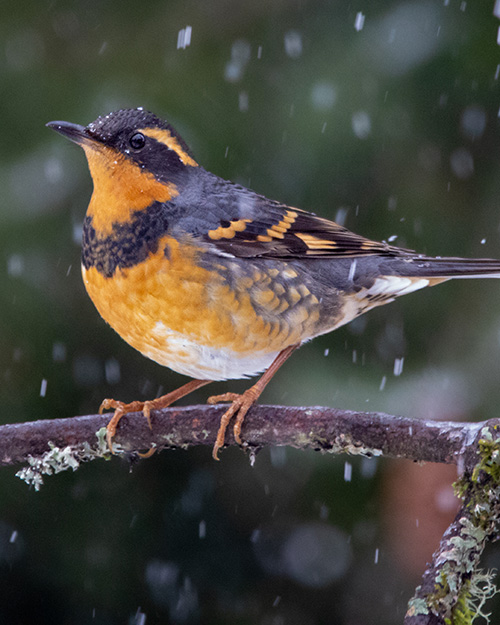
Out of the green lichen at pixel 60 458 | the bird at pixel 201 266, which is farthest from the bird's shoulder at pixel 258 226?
the green lichen at pixel 60 458

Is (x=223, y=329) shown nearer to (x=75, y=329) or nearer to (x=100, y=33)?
(x=75, y=329)

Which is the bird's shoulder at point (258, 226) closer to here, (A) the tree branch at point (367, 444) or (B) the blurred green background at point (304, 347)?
(B) the blurred green background at point (304, 347)

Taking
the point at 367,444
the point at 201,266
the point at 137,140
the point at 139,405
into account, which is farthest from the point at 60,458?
the point at 137,140

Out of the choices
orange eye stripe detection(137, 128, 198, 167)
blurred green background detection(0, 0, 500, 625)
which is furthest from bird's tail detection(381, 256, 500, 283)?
orange eye stripe detection(137, 128, 198, 167)

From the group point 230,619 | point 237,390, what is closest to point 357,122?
point 237,390

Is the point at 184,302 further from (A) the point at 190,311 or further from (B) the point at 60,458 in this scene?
(B) the point at 60,458

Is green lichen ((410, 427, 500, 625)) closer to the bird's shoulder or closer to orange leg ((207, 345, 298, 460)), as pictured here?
orange leg ((207, 345, 298, 460))
